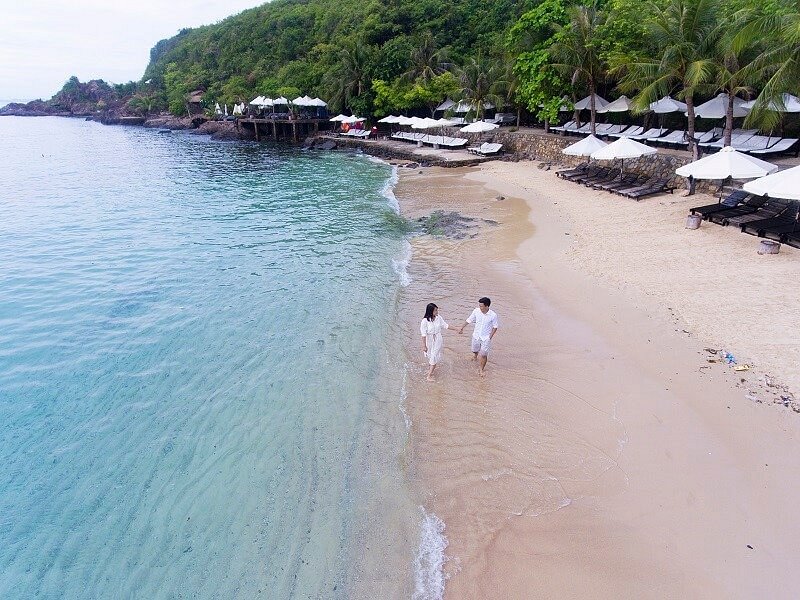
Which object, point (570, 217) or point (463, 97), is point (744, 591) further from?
point (463, 97)

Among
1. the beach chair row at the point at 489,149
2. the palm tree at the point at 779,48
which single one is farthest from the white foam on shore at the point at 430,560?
the beach chair row at the point at 489,149

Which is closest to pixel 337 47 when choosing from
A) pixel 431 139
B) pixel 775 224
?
pixel 431 139

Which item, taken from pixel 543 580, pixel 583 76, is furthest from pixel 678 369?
pixel 583 76

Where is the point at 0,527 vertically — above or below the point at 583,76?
below

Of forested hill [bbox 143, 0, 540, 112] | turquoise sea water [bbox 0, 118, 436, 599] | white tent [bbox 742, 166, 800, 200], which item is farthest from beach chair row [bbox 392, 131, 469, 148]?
white tent [bbox 742, 166, 800, 200]

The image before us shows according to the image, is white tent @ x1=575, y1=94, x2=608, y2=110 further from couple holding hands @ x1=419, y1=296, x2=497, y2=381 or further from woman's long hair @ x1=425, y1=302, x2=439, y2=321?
woman's long hair @ x1=425, y1=302, x2=439, y2=321

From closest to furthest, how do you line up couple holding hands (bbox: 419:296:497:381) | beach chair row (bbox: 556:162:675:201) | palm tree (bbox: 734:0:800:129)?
couple holding hands (bbox: 419:296:497:381)
palm tree (bbox: 734:0:800:129)
beach chair row (bbox: 556:162:675:201)

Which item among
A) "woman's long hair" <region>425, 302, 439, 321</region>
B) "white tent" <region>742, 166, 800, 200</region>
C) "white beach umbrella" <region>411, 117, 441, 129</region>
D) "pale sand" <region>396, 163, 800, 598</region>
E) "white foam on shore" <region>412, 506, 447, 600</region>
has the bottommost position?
"white foam on shore" <region>412, 506, 447, 600</region>
